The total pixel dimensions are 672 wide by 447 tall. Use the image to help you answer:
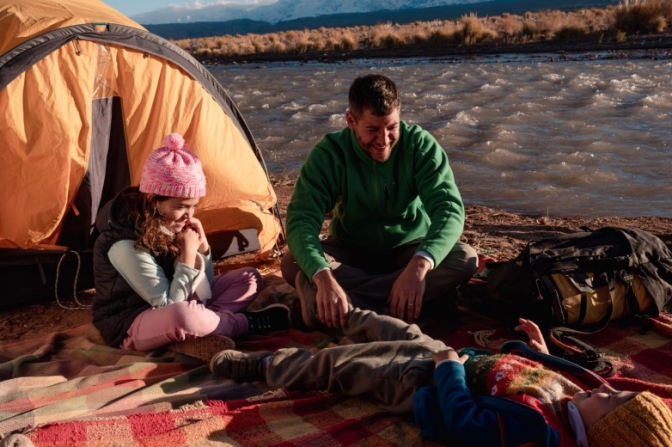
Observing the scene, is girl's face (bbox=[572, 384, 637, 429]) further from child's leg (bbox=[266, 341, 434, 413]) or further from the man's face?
the man's face

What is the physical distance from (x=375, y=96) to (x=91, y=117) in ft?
6.51

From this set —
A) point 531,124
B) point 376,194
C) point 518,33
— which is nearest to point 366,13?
point 518,33

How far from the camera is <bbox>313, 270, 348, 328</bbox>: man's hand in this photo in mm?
3535

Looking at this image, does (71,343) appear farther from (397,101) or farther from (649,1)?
(649,1)

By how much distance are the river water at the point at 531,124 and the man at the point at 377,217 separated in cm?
319

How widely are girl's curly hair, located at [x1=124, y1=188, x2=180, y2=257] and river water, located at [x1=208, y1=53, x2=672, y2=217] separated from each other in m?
4.31

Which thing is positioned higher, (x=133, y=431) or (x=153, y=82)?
(x=153, y=82)

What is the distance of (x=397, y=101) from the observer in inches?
147

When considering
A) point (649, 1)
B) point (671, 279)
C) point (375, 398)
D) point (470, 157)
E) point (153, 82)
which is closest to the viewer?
point (375, 398)

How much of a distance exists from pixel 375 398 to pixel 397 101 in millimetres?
1492

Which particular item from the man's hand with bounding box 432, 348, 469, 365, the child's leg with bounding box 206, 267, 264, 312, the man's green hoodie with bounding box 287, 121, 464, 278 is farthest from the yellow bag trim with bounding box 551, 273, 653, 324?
the child's leg with bounding box 206, 267, 264, 312

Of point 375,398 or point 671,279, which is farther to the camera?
point 671,279

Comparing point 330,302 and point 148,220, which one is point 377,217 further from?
point 148,220

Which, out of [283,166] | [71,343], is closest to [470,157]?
[283,166]
